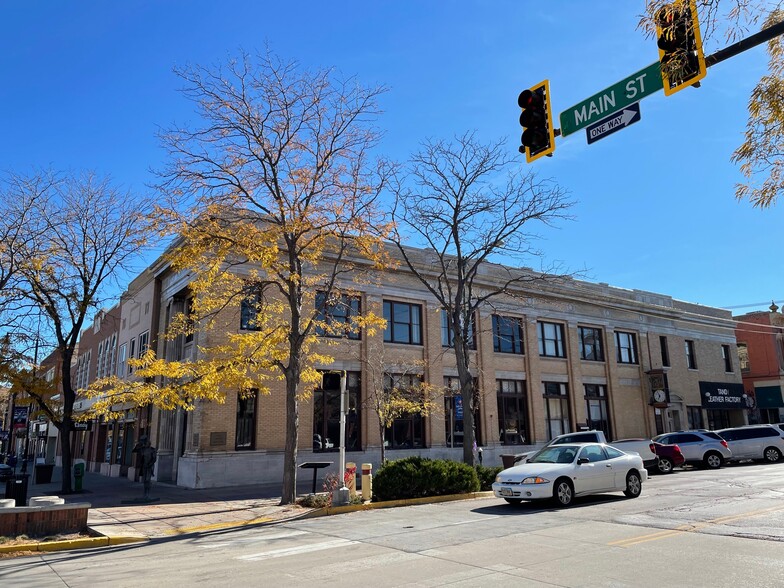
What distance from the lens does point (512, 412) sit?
3164 centimetres

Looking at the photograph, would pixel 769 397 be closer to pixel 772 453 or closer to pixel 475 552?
pixel 772 453

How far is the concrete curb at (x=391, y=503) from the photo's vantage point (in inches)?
581

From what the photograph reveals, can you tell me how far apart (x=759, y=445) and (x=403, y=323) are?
17206mm

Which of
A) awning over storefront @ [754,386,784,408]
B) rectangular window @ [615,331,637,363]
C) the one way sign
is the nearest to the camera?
the one way sign

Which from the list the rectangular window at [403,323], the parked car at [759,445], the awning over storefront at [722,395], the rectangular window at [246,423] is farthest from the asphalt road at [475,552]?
the awning over storefront at [722,395]

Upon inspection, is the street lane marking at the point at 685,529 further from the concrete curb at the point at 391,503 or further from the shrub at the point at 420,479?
the shrub at the point at 420,479

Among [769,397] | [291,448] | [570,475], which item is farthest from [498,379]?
[769,397]

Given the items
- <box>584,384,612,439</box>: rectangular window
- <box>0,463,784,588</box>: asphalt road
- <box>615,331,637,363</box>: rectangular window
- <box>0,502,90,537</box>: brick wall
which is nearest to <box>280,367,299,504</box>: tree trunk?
<box>0,463,784,588</box>: asphalt road

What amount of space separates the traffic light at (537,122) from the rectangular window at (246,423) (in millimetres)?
16955

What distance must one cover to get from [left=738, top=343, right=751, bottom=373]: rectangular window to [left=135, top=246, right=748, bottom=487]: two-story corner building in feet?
18.5

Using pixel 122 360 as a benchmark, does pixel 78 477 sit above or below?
below

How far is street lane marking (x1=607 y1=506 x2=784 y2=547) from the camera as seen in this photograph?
9.46m

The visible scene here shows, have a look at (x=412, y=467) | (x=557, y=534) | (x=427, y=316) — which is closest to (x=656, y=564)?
(x=557, y=534)

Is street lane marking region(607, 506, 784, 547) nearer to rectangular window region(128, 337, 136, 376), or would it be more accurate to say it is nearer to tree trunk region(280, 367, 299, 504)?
tree trunk region(280, 367, 299, 504)
